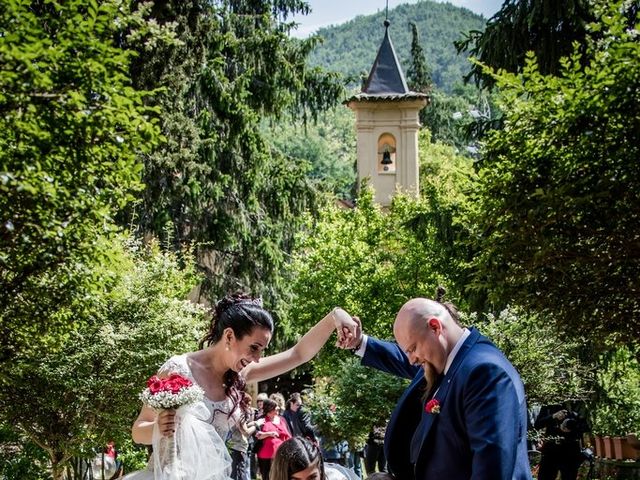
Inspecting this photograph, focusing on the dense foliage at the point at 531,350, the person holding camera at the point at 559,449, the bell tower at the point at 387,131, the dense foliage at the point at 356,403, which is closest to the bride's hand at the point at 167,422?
the person holding camera at the point at 559,449

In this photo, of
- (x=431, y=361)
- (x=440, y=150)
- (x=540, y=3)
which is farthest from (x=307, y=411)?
(x=440, y=150)

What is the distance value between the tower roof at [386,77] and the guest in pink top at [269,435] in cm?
3293

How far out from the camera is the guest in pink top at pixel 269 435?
1686cm

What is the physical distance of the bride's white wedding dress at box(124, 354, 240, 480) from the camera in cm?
675

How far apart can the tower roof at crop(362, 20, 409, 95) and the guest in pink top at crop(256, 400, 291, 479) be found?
108ft

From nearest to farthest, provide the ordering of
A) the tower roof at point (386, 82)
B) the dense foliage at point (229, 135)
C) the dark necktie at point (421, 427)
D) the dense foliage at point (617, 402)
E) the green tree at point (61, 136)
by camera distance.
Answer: the dark necktie at point (421, 427) → the green tree at point (61, 136) → the dense foliage at point (617, 402) → the dense foliage at point (229, 135) → the tower roof at point (386, 82)

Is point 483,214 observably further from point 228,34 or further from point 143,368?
point 228,34

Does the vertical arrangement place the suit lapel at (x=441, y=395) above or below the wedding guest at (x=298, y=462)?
above

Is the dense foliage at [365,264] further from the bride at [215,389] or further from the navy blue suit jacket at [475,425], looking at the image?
the navy blue suit jacket at [475,425]

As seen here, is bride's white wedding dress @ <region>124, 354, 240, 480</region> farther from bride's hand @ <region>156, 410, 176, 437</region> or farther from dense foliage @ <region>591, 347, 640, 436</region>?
dense foliage @ <region>591, 347, 640, 436</region>

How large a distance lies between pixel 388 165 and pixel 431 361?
149 ft

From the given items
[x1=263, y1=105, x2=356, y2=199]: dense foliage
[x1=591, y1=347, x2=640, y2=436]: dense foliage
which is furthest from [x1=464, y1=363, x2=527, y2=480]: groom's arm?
[x1=263, y1=105, x2=356, y2=199]: dense foliage

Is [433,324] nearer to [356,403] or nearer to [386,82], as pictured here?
[356,403]

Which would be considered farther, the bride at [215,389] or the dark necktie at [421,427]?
the bride at [215,389]
